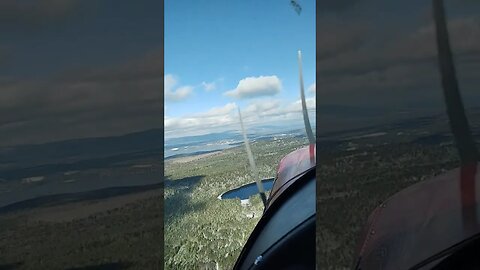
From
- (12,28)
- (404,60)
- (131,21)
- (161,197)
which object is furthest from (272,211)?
(12,28)

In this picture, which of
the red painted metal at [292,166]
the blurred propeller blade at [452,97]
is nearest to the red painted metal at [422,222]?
the blurred propeller blade at [452,97]

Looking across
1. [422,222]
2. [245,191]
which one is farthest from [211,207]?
[422,222]

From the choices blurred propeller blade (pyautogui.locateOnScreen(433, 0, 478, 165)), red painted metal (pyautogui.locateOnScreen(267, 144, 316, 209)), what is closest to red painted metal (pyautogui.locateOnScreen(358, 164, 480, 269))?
blurred propeller blade (pyautogui.locateOnScreen(433, 0, 478, 165))

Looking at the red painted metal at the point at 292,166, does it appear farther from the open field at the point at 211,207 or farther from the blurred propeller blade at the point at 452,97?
the blurred propeller blade at the point at 452,97

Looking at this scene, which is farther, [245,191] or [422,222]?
[245,191]

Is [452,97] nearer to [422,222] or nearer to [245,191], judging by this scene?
[422,222]
